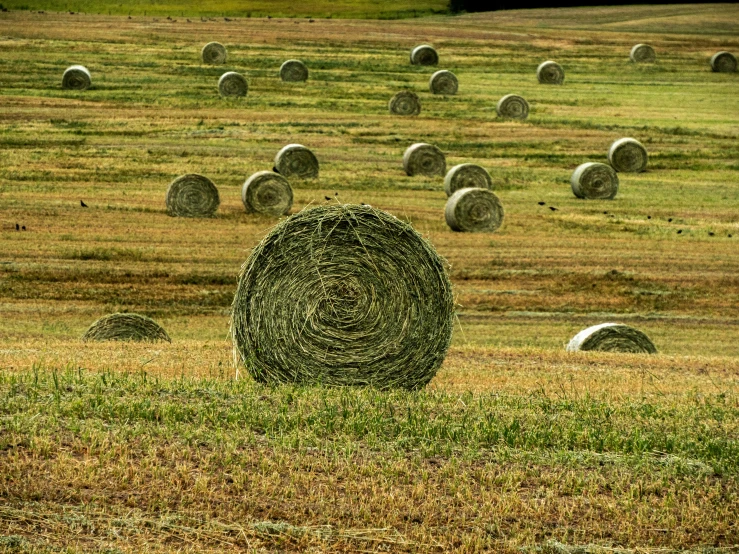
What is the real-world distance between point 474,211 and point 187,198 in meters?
7.16

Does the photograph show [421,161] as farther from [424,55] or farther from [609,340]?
[424,55]

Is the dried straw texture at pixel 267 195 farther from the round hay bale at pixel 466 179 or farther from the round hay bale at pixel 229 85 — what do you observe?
the round hay bale at pixel 229 85

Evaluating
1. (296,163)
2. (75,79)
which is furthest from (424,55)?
(296,163)

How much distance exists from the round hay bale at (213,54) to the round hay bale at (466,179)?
25.1 meters

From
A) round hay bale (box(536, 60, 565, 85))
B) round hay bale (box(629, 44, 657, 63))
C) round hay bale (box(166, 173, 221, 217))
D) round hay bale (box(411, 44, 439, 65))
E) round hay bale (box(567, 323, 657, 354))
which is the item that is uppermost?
round hay bale (box(629, 44, 657, 63))

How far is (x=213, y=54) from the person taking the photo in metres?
58.0

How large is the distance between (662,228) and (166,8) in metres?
58.6

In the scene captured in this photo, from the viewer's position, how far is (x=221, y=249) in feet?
92.0

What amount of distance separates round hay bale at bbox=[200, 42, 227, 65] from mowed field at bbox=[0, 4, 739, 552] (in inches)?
42.4

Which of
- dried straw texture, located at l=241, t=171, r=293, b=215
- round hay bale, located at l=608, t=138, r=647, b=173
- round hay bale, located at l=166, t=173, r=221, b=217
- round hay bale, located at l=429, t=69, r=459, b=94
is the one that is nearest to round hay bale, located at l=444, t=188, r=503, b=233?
dried straw texture, located at l=241, t=171, r=293, b=215

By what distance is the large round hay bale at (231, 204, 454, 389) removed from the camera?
1218cm

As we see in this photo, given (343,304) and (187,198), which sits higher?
(187,198)

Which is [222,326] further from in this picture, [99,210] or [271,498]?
[271,498]

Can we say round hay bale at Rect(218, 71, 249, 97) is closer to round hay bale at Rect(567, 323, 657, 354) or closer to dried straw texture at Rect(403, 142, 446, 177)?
dried straw texture at Rect(403, 142, 446, 177)
